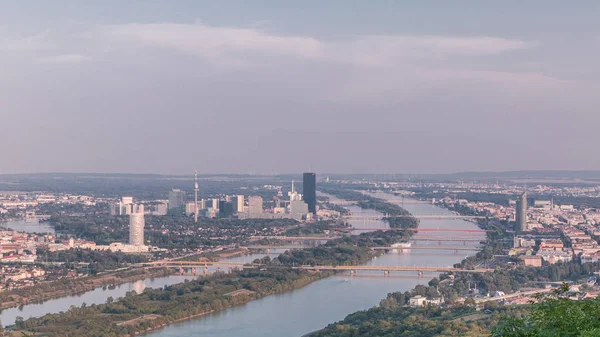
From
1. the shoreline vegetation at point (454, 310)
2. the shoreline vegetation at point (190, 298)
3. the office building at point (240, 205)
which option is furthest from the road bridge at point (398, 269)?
the office building at point (240, 205)

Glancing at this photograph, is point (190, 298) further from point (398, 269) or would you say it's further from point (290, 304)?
point (398, 269)

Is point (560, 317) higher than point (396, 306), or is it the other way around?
point (560, 317)

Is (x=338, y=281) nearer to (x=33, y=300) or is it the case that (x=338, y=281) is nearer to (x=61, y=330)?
(x=33, y=300)

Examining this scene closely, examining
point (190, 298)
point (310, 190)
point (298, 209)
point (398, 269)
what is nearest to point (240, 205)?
point (298, 209)

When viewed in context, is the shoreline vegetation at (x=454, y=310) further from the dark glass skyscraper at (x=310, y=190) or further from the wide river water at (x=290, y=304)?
the dark glass skyscraper at (x=310, y=190)

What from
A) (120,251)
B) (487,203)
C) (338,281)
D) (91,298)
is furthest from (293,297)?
(487,203)

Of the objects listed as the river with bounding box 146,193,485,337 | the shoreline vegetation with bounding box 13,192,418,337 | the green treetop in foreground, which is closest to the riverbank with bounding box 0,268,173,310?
the shoreline vegetation with bounding box 13,192,418,337

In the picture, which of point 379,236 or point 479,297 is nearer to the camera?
point 479,297
